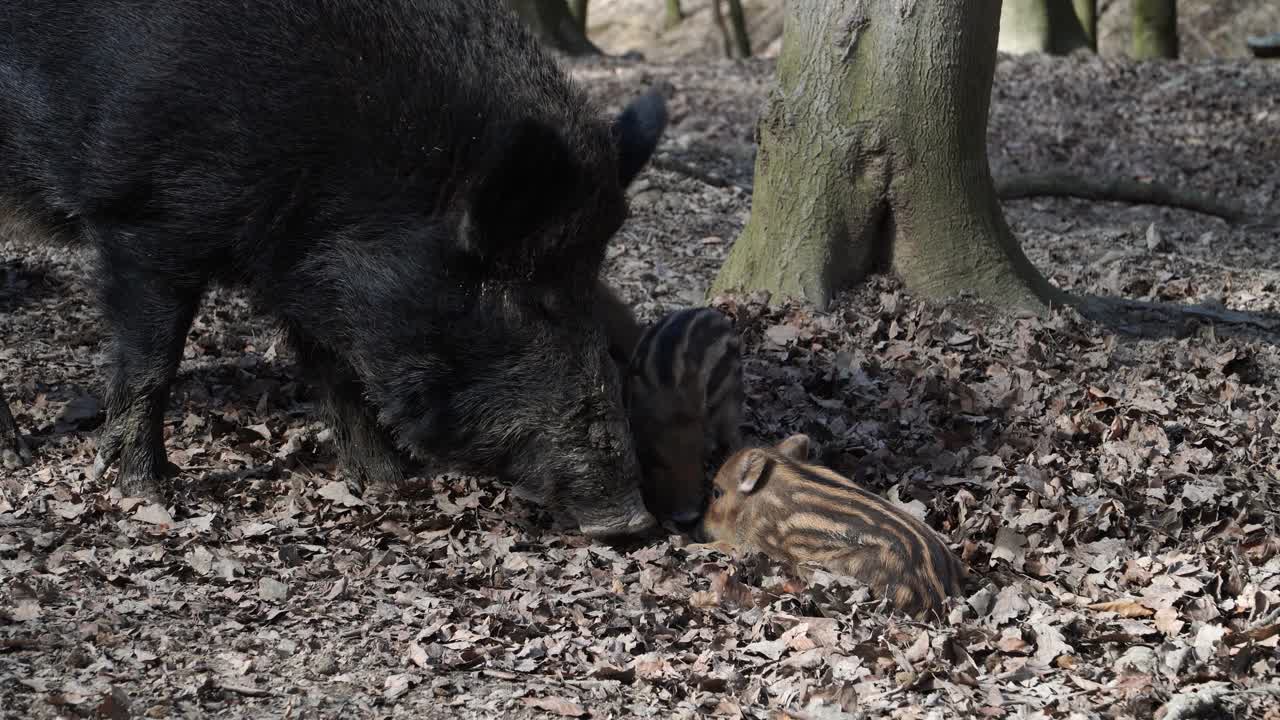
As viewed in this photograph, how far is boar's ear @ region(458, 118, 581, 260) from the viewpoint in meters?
4.02

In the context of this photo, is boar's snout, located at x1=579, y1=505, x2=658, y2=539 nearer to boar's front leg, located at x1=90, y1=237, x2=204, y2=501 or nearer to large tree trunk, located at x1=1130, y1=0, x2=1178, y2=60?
boar's front leg, located at x1=90, y1=237, x2=204, y2=501

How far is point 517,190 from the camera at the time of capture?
4.16m

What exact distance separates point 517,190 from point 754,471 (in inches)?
54.3

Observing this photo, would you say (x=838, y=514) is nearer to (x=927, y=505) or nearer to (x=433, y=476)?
(x=927, y=505)

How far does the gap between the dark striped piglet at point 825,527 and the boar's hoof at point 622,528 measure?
13.6 inches

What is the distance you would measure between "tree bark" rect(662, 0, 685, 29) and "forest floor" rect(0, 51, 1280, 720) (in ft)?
68.5

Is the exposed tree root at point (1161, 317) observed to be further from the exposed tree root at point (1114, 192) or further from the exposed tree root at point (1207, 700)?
the exposed tree root at point (1207, 700)

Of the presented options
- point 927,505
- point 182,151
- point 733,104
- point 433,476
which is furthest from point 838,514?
point 733,104

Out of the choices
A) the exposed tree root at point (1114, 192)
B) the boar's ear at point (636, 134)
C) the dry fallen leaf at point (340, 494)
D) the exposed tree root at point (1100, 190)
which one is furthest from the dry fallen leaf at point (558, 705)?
the exposed tree root at point (1114, 192)

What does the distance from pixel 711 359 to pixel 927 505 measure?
1083mm

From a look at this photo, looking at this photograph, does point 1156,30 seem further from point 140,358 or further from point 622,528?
point 140,358

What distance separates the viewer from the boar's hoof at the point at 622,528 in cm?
453

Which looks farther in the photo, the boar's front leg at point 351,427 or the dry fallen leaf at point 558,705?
the boar's front leg at point 351,427

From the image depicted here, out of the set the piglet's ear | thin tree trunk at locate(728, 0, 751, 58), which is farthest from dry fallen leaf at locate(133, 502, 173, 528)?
thin tree trunk at locate(728, 0, 751, 58)
